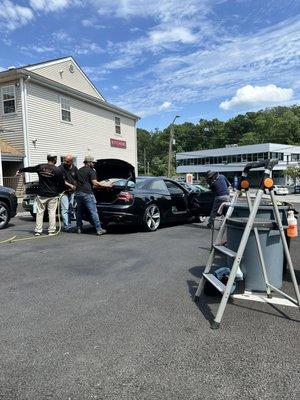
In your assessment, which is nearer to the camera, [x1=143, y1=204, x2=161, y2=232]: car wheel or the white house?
[x1=143, y1=204, x2=161, y2=232]: car wheel

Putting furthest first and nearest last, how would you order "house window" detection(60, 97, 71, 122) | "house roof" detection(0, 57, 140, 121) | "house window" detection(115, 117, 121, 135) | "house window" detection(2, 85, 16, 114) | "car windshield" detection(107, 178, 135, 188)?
"house window" detection(115, 117, 121, 135) → "house window" detection(60, 97, 71, 122) → "house window" detection(2, 85, 16, 114) → "house roof" detection(0, 57, 140, 121) → "car windshield" detection(107, 178, 135, 188)

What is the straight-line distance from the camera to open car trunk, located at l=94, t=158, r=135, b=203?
911 centimetres

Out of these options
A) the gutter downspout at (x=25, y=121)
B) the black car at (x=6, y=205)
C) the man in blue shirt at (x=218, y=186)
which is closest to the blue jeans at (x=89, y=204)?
the black car at (x=6, y=205)

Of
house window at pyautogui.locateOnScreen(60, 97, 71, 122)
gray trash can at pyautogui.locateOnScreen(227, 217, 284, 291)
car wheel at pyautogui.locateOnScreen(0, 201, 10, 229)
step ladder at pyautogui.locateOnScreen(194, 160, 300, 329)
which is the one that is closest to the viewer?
step ladder at pyautogui.locateOnScreen(194, 160, 300, 329)

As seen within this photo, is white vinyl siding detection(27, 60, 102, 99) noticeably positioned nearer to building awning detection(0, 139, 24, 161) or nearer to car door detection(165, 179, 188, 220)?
building awning detection(0, 139, 24, 161)

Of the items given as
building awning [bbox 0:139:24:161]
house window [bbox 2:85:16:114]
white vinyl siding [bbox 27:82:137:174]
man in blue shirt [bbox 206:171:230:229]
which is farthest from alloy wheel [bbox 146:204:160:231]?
house window [bbox 2:85:16:114]

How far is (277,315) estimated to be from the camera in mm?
4012

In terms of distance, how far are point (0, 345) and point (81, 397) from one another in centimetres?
111

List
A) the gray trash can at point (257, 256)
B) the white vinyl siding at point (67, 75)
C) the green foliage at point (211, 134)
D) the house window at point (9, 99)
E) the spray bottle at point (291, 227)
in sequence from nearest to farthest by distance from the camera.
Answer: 1. the gray trash can at point (257, 256)
2. the spray bottle at point (291, 227)
3. the house window at point (9, 99)
4. the white vinyl siding at point (67, 75)
5. the green foliage at point (211, 134)

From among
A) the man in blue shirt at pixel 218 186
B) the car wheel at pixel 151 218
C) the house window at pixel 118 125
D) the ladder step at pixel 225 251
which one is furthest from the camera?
the house window at pixel 118 125

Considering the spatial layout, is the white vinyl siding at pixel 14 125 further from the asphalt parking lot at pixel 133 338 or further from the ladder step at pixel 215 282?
the ladder step at pixel 215 282

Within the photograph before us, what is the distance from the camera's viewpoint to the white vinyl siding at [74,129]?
19.9 meters

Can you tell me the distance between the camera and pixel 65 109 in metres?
22.2

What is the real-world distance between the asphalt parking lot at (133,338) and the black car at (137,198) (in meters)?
2.99
